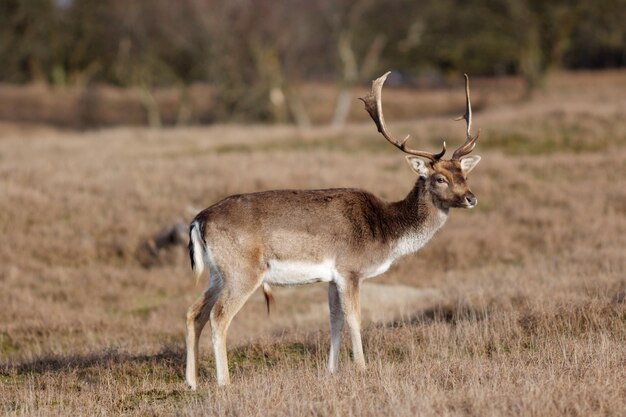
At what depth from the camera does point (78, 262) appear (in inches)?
655

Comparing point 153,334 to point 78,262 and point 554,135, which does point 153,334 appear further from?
point 554,135

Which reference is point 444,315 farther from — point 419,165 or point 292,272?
point 292,272

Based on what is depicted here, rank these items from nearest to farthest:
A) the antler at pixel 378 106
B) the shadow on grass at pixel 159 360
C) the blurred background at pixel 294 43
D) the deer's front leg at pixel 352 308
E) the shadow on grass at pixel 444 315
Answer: the deer's front leg at pixel 352 308
the shadow on grass at pixel 159 360
the antler at pixel 378 106
the shadow on grass at pixel 444 315
the blurred background at pixel 294 43

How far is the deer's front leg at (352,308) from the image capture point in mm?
8539

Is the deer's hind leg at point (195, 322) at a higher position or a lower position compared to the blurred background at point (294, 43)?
lower

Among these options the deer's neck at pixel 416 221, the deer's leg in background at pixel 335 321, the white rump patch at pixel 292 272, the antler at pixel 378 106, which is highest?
the antler at pixel 378 106

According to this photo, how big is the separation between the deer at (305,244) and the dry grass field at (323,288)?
631 millimetres

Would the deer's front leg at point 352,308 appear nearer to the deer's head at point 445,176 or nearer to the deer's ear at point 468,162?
the deer's head at point 445,176

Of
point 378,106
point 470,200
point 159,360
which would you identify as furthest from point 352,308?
point 378,106

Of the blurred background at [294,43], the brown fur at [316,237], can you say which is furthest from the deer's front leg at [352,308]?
the blurred background at [294,43]

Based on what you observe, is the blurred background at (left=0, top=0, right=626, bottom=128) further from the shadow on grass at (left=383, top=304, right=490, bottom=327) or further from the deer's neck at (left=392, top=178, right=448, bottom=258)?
the deer's neck at (left=392, top=178, right=448, bottom=258)

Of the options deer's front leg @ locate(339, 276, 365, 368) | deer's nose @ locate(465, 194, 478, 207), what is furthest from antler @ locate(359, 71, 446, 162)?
deer's front leg @ locate(339, 276, 365, 368)

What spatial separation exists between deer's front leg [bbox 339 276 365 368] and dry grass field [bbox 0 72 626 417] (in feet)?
1.00

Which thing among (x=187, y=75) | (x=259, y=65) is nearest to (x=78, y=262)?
(x=259, y=65)
